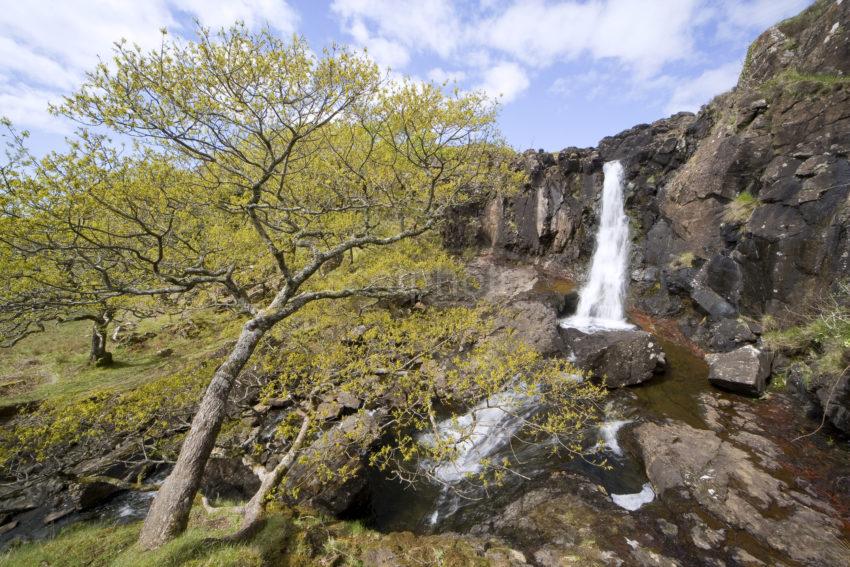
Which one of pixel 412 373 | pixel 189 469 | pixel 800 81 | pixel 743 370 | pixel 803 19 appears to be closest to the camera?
pixel 189 469

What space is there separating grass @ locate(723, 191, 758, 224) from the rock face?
11396 millimetres

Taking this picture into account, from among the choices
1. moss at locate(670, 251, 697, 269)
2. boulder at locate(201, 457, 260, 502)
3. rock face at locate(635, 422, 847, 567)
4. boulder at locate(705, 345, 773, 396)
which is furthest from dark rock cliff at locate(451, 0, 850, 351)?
boulder at locate(201, 457, 260, 502)

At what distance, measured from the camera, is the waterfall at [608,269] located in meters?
19.5

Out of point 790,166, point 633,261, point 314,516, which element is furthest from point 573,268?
point 314,516

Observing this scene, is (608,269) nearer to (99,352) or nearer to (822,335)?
(822,335)

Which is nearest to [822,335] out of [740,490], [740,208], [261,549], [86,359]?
[740,490]

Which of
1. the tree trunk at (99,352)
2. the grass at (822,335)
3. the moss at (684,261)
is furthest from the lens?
the moss at (684,261)

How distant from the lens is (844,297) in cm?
1144

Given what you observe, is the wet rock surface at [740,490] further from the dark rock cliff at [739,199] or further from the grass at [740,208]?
the grass at [740,208]

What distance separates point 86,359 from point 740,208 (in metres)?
34.0

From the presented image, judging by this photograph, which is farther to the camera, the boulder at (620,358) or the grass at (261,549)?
the boulder at (620,358)

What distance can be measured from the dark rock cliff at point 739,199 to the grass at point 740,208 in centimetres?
6

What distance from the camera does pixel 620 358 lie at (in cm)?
1384

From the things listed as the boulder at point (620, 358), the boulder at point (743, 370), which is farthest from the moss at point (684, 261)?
the boulder at point (620, 358)
